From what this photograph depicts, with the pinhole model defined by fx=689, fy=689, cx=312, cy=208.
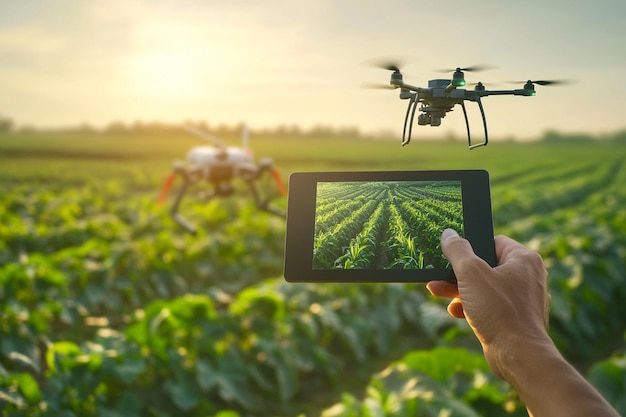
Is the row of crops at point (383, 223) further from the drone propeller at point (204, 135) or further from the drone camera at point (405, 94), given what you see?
the drone propeller at point (204, 135)

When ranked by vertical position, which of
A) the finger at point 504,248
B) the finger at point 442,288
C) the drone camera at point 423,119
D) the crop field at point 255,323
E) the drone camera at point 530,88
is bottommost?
the crop field at point 255,323

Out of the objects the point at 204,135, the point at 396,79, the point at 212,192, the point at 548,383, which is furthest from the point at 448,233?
the point at 212,192

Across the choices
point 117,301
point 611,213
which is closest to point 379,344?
point 117,301

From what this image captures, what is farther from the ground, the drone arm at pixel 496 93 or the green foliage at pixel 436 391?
the drone arm at pixel 496 93

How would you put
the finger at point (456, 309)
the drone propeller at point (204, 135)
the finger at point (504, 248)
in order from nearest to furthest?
the finger at point (504, 248) → the finger at point (456, 309) → the drone propeller at point (204, 135)

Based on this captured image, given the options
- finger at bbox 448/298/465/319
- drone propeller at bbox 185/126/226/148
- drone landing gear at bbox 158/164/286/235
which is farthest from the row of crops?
drone landing gear at bbox 158/164/286/235

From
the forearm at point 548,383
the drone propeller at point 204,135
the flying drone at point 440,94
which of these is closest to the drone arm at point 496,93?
the flying drone at point 440,94

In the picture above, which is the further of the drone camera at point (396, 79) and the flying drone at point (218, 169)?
the flying drone at point (218, 169)
